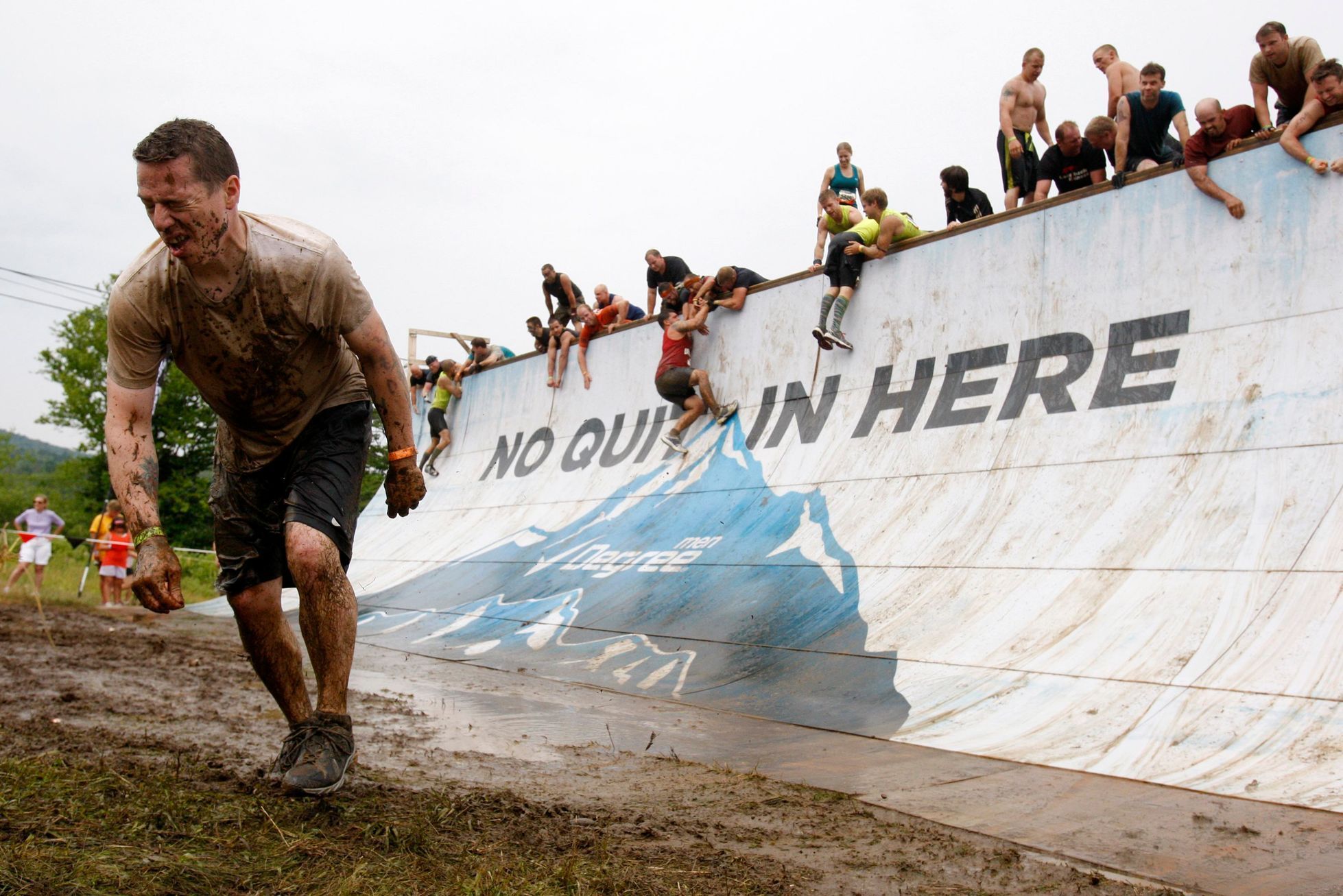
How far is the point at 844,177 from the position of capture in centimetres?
1141

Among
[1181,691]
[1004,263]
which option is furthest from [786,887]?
[1004,263]

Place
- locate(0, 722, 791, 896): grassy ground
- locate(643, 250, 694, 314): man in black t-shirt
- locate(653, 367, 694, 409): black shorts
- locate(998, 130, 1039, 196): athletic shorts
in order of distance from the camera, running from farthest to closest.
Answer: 1. locate(643, 250, 694, 314): man in black t-shirt
2. locate(653, 367, 694, 409): black shorts
3. locate(998, 130, 1039, 196): athletic shorts
4. locate(0, 722, 791, 896): grassy ground

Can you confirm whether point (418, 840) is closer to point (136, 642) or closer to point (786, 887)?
point (786, 887)

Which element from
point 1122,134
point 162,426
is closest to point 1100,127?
point 1122,134

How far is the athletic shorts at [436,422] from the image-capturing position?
17.6m

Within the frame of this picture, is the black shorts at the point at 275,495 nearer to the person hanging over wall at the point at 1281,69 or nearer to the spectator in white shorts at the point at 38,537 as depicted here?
the person hanging over wall at the point at 1281,69

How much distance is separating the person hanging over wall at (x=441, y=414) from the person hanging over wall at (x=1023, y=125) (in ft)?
35.7

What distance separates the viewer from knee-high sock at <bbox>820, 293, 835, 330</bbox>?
9.49 m

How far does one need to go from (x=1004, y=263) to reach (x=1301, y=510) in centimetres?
346

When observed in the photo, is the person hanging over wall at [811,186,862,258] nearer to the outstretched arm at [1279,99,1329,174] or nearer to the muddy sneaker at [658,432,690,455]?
the muddy sneaker at [658,432,690,455]

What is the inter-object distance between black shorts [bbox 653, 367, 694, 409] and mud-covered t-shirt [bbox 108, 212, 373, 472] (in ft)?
26.1

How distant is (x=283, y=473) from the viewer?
138 inches

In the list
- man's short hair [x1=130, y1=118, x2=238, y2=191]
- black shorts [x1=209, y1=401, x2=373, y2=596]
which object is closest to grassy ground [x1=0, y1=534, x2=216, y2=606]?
black shorts [x1=209, y1=401, x2=373, y2=596]

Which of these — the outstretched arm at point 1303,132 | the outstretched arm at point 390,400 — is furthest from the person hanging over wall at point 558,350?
the outstretched arm at point 390,400
